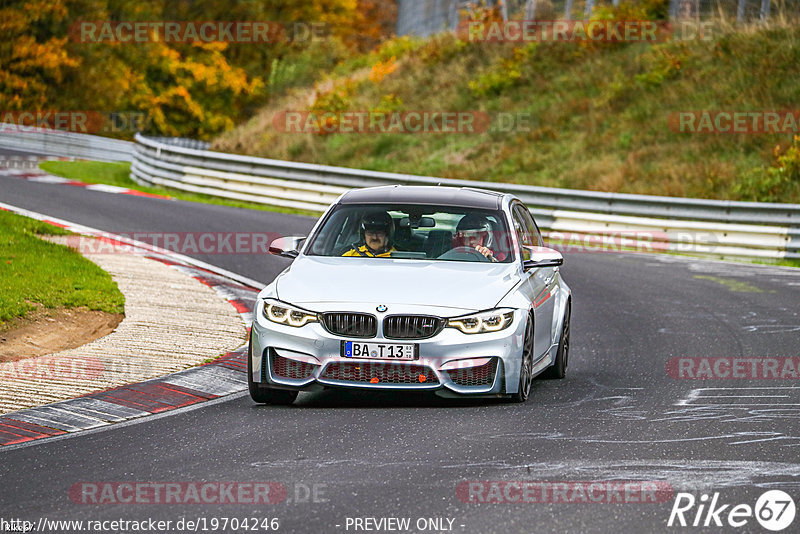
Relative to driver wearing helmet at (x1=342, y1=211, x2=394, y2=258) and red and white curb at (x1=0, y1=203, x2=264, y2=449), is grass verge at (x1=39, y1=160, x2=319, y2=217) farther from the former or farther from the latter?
driver wearing helmet at (x1=342, y1=211, x2=394, y2=258)

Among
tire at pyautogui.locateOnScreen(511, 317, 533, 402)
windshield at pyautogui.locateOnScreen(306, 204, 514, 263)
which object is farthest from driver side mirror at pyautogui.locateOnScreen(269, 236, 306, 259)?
tire at pyautogui.locateOnScreen(511, 317, 533, 402)

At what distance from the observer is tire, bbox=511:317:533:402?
8594 mm

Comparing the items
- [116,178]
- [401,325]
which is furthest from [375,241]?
[116,178]

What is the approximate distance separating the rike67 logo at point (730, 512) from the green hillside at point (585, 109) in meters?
19.7

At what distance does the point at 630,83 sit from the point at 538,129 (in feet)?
9.43

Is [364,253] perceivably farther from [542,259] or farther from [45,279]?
[45,279]

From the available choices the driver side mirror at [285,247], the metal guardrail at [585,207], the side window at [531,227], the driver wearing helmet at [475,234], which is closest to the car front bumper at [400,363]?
the driver side mirror at [285,247]

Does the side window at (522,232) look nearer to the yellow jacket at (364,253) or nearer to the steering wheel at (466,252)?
the steering wheel at (466,252)

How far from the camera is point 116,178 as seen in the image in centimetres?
3303

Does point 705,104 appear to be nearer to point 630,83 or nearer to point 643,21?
point 630,83

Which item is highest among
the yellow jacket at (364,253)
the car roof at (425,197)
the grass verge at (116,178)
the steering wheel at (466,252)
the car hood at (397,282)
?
the car roof at (425,197)

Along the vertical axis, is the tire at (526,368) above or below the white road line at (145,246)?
above

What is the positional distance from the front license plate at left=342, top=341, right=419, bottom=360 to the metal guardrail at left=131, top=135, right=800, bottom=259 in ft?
46.1

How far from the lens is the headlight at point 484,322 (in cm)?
831
